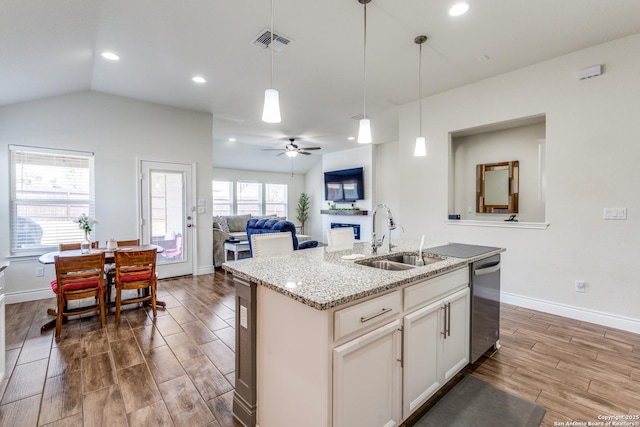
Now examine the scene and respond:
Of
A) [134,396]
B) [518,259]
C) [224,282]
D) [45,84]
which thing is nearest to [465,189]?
[518,259]

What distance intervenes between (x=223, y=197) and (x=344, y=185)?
374cm

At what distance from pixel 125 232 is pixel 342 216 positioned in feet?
18.9

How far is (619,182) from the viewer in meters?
2.92

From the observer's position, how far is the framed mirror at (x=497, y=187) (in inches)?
164

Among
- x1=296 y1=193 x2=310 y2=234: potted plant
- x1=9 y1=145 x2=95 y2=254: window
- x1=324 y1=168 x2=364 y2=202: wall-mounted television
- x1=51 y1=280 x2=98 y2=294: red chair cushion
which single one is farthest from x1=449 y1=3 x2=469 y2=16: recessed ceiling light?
x1=296 y1=193 x2=310 y2=234: potted plant

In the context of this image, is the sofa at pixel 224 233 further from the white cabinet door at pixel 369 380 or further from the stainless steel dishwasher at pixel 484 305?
the white cabinet door at pixel 369 380

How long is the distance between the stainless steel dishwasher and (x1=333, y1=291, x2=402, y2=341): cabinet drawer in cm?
103

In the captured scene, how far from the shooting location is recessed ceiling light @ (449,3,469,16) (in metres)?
2.39

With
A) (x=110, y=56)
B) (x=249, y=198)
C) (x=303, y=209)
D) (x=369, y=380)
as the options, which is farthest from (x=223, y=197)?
(x=369, y=380)

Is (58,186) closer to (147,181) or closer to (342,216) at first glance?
(147,181)

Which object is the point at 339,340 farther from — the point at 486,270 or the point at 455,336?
the point at 486,270

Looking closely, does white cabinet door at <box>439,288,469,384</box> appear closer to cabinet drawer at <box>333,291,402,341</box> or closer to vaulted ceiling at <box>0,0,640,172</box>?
cabinet drawer at <box>333,291,402,341</box>

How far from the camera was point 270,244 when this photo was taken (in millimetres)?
2527

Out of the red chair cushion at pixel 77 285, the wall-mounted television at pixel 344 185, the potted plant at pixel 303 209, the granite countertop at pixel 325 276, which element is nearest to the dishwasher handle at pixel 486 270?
the granite countertop at pixel 325 276
